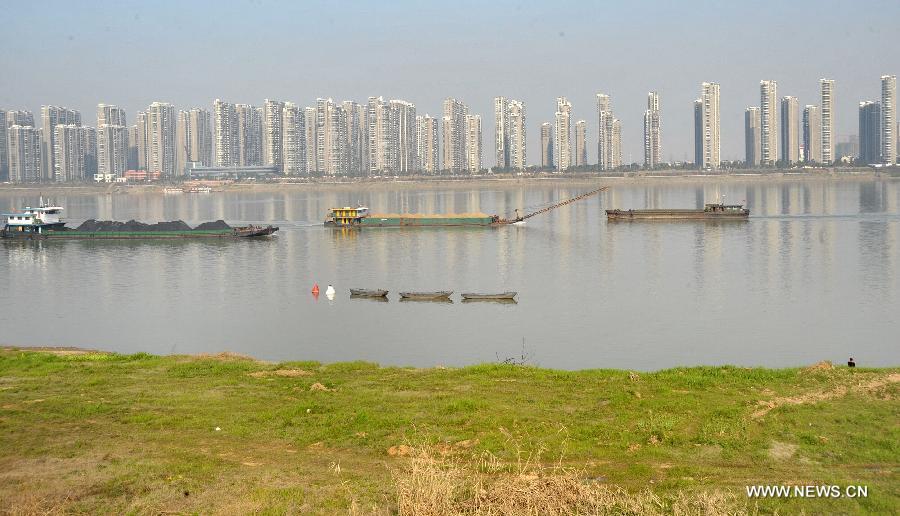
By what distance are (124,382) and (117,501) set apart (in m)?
8.07

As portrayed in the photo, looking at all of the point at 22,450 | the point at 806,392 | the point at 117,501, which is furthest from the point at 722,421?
the point at 22,450

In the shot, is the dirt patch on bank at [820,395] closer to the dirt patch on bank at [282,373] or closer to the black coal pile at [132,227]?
the dirt patch on bank at [282,373]

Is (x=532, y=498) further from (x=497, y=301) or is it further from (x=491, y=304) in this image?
(x=497, y=301)

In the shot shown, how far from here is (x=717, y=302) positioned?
4241 centimetres

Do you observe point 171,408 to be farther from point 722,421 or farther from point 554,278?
point 554,278

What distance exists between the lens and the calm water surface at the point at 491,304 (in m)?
32.9

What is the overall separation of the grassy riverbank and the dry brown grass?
3cm

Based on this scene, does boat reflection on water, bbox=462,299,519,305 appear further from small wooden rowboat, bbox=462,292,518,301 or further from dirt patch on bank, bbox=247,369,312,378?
dirt patch on bank, bbox=247,369,312,378

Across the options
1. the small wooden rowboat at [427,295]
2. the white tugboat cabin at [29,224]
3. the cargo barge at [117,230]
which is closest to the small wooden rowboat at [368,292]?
the small wooden rowboat at [427,295]

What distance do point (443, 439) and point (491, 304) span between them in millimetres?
27651

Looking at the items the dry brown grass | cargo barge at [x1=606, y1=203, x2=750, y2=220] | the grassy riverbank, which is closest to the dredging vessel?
cargo barge at [x1=606, y1=203, x2=750, y2=220]

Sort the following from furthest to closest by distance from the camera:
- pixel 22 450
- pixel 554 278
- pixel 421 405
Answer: pixel 554 278 → pixel 421 405 → pixel 22 450

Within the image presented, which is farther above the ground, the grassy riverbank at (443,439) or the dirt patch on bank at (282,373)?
the dirt patch on bank at (282,373)

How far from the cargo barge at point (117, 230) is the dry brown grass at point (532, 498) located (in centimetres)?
7443
